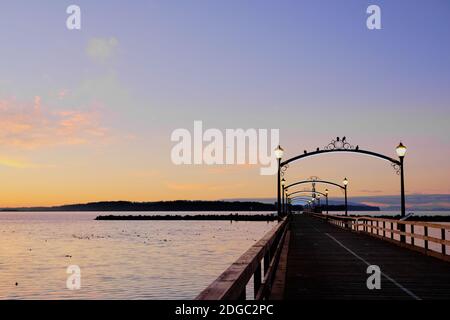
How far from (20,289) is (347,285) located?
26.0 metres

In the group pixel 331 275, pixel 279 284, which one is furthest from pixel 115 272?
pixel 279 284

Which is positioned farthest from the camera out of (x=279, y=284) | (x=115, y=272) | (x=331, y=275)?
(x=115, y=272)

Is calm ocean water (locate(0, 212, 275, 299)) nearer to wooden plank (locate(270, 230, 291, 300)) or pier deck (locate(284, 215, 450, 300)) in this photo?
pier deck (locate(284, 215, 450, 300))

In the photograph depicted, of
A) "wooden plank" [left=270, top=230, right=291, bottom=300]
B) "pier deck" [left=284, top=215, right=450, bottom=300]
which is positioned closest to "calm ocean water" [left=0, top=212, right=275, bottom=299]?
"pier deck" [left=284, top=215, right=450, bottom=300]

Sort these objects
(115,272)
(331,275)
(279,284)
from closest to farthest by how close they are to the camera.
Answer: (279,284) → (331,275) → (115,272)

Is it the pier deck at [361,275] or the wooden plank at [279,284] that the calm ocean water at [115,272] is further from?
the wooden plank at [279,284]

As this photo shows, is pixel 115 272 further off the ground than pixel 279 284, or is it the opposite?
pixel 279 284

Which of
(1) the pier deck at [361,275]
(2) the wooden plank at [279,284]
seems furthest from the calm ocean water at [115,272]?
(2) the wooden plank at [279,284]

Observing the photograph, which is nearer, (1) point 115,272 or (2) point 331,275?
(2) point 331,275

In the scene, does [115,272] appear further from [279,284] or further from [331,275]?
[279,284]
